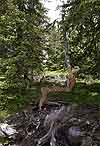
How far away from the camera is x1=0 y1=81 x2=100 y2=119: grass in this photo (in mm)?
15547

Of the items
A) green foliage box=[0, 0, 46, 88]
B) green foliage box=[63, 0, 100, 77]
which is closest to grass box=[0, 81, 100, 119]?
green foliage box=[0, 0, 46, 88]

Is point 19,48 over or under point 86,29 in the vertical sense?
under

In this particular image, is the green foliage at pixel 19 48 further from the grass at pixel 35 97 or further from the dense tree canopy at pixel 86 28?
the dense tree canopy at pixel 86 28

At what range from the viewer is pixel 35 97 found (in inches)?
685

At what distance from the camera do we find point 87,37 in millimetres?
15750

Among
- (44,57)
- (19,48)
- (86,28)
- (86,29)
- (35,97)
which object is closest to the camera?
(86,28)

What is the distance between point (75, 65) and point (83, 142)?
6857mm

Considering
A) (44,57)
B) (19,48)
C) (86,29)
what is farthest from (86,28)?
(44,57)

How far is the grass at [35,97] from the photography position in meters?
15.5

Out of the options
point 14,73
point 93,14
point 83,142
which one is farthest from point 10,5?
point 83,142

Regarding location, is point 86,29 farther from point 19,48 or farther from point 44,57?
point 44,57

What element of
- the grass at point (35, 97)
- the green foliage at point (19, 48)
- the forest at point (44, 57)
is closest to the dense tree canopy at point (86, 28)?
the forest at point (44, 57)

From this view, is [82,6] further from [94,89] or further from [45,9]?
[45,9]

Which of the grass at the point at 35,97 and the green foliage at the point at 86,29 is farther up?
the green foliage at the point at 86,29
